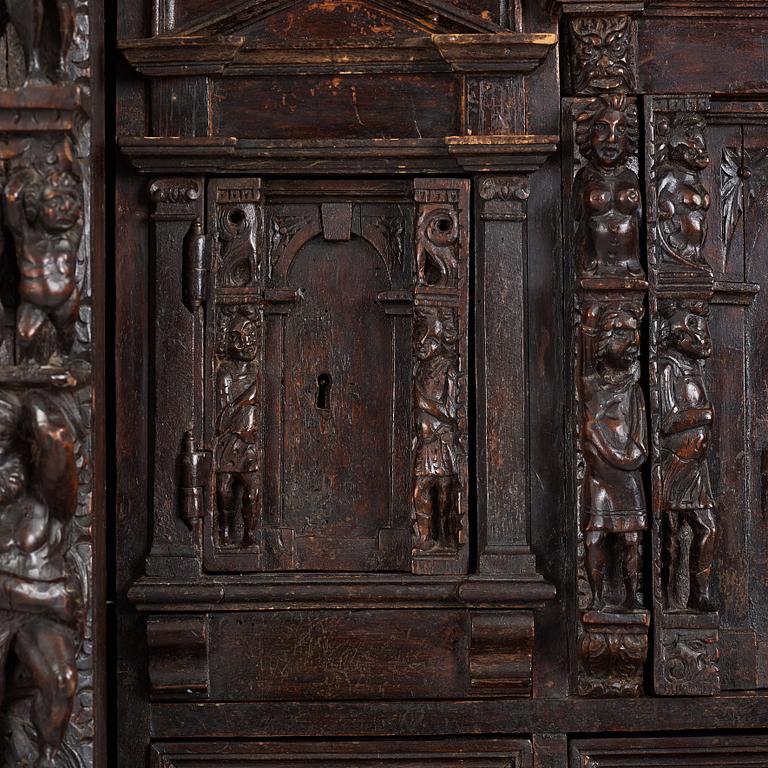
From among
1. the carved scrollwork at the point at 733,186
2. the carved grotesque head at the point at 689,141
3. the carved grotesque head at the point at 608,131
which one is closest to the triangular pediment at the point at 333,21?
the carved grotesque head at the point at 608,131

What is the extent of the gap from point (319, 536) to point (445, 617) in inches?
19.3

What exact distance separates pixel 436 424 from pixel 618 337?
2.13 feet

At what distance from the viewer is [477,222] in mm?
3545

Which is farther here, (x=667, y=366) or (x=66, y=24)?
(x=667, y=366)

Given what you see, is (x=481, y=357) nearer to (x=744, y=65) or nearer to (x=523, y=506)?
(x=523, y=506)

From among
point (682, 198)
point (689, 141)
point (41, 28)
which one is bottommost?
point (682, 198)

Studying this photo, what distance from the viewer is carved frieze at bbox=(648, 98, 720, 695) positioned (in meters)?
3.53

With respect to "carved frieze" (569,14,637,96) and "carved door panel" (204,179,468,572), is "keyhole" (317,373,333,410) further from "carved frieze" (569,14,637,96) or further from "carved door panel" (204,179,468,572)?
"carved frieze" (569,14,637,96)

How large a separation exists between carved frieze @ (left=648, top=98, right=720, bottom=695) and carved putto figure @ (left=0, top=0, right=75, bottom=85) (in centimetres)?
185

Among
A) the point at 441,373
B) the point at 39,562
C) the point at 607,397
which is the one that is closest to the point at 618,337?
the point at 607,397

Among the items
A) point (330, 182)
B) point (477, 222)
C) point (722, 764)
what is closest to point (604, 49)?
point (477, 222)

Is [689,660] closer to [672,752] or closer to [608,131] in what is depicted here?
[672,752]

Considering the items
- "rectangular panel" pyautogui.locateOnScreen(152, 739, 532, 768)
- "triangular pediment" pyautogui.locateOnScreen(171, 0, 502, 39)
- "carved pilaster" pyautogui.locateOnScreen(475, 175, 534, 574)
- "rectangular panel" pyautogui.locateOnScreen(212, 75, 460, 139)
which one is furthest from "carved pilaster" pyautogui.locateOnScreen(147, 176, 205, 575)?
"carved pilaster" pyautogui.locateOnScreen(475, 175, 534, 574)

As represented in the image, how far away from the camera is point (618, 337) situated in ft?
11.5
